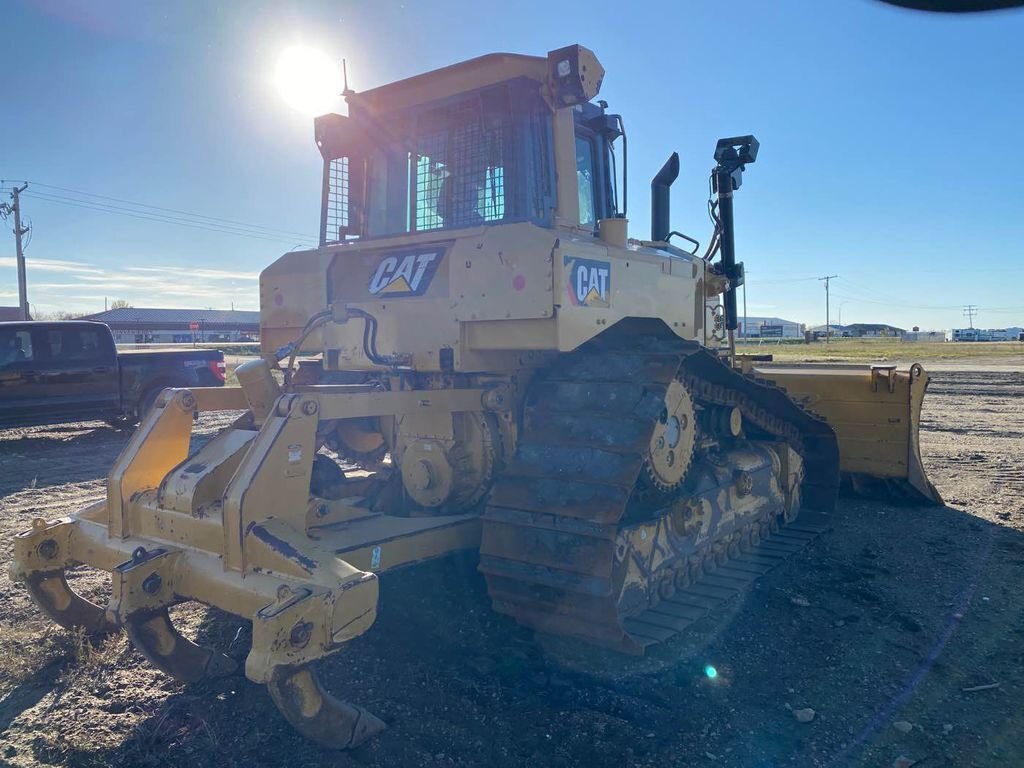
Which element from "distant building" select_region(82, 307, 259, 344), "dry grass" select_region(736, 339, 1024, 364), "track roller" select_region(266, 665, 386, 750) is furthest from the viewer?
"distant building" select_region(82, 307, 259, 344)

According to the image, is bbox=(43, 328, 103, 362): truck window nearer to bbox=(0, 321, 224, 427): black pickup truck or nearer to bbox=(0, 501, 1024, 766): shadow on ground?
bbox=(0, 321, 224, 427): black pickup truck

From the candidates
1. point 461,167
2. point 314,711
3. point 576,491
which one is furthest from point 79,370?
point 314,711

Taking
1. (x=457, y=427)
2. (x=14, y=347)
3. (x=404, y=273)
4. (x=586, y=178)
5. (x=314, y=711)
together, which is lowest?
(x=314, y=711)

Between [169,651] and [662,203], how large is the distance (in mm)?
4687

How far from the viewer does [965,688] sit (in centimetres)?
391

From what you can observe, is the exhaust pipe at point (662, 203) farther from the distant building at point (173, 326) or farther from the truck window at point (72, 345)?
the distant building at point (173, 326)

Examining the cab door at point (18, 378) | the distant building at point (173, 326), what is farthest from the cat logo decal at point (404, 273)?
the distant building at point (173, 326)

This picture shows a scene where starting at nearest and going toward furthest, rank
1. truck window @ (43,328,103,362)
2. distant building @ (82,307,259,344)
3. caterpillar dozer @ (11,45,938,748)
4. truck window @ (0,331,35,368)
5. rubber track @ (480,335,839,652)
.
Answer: caterpillar dozer @ (11,45,938,748) < rubber track @ (480,335,839,652) < truck window @ (0,331,35,368) < truck window @ (43,328,103,362) < distant building @ (82,307,259,344)

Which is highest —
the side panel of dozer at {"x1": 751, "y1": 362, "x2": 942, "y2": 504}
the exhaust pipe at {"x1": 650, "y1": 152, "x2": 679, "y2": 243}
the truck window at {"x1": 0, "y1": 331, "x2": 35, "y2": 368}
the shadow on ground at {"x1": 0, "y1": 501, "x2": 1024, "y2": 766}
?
the exhaust pipe at {"x1": 650, "y1": 152, "x2": 679, "y2": 243}

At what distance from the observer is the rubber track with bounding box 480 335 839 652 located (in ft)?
12.6

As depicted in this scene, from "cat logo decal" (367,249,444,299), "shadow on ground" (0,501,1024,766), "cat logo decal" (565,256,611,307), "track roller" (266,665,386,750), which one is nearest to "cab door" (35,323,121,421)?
"shadow on ground" (0,501,1024,766)

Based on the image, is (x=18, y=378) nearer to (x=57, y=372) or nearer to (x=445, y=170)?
(x=57, y=372)

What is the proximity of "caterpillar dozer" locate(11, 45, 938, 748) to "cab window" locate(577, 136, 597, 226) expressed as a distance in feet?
0.07

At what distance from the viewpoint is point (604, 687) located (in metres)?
3.93
